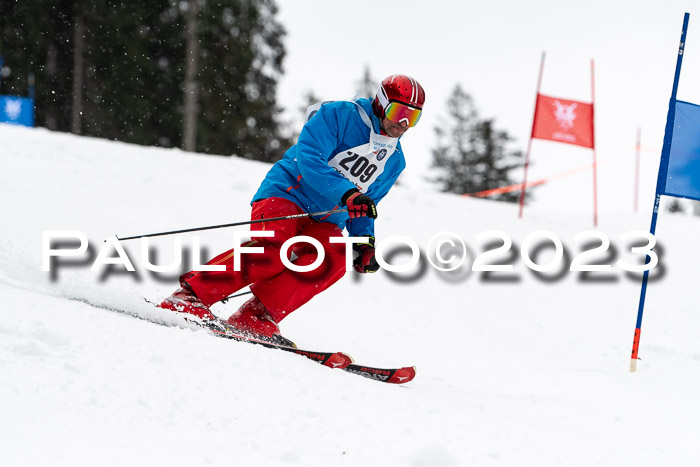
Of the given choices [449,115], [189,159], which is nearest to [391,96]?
[189,159]

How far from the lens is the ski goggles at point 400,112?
357 cm

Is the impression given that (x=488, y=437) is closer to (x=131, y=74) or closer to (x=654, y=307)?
(x=654, y=307)

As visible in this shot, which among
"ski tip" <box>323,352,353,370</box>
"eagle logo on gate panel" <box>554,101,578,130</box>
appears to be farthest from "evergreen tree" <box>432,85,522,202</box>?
"ski tip" <box>323,352,353,370</box>

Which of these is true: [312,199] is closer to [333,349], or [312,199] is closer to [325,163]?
[325,163]

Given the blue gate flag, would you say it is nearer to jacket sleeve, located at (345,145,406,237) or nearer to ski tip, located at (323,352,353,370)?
jacket sleeve, located at (345,145,406,237)

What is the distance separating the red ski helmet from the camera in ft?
11.7

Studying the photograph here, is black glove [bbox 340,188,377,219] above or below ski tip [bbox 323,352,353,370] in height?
above

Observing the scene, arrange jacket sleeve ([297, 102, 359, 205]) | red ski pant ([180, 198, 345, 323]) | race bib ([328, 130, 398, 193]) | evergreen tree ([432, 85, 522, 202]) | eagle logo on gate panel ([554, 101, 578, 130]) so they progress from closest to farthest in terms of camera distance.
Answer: jacket sleeve ([297, 102, 359, 205]), red ski pant ([180, 198, 345, 323]), race bib ([328, 130, 398, 193]), eagle logo on gate panel ([554, 101, 578, 130]), evergreen tree ([432, 85, 522, 202])

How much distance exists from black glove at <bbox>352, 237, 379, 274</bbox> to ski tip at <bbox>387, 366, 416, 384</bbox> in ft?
2.77

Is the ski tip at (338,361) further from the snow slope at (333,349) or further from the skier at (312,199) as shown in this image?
the skier at (312,199)

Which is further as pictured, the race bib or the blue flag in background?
the blue flag in background

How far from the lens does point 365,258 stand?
3.98 metres

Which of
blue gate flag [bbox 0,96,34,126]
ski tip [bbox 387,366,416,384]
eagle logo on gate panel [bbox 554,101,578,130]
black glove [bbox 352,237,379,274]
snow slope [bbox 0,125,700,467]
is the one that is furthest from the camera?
blue gate flag [bbox 0,96,34,126]

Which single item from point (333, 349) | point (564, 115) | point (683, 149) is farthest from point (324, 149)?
point (564, 115)
